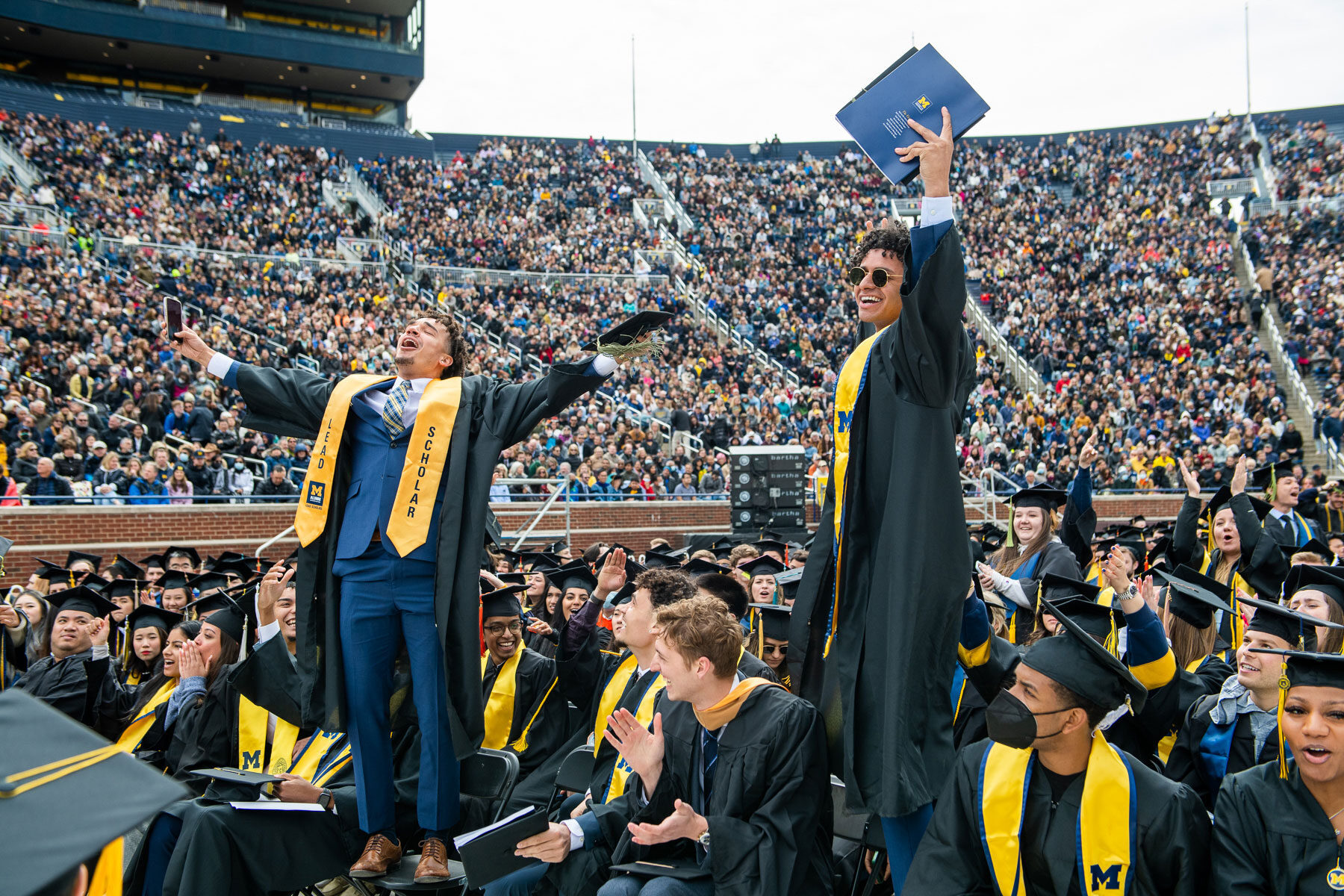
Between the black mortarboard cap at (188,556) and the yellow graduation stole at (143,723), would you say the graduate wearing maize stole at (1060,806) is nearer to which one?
the yellow graduation stole at (143,723)

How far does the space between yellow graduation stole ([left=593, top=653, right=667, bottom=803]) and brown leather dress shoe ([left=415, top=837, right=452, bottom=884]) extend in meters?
0.66

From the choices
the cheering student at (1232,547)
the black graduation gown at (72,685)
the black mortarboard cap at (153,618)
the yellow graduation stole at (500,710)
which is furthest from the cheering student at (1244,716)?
the black mortarboard cap at (153,618)

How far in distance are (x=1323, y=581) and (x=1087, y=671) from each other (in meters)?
1.87

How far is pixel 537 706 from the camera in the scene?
5113 millimetres

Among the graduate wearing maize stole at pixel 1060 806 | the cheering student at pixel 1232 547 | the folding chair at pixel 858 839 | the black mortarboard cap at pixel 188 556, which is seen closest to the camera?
the graduate wearing maize stole at pixel 1060 806

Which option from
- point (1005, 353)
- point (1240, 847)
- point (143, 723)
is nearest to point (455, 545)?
point (143, 723)

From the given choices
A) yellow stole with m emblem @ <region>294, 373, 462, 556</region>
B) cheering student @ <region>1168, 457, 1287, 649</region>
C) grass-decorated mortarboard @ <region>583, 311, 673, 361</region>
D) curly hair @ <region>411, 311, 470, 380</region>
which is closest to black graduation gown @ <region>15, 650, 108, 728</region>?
yellow stole with m emblem @ <region>294, 373, 462, 556</region>

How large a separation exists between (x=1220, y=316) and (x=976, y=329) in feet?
19.0

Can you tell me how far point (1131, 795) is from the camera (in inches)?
108

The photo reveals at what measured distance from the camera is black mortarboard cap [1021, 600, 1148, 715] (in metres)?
2.87

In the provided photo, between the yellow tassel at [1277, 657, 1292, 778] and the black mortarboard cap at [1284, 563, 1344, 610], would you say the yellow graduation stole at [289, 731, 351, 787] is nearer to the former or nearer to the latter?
the yellow tassel at [1277, 657, 1292, 778]

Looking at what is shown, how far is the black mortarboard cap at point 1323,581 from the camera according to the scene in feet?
13.2

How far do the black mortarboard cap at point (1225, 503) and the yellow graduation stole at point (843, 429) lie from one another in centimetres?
441

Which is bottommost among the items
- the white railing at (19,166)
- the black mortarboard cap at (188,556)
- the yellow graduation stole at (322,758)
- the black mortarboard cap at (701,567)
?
the yellow graduation stole at (322,758)
